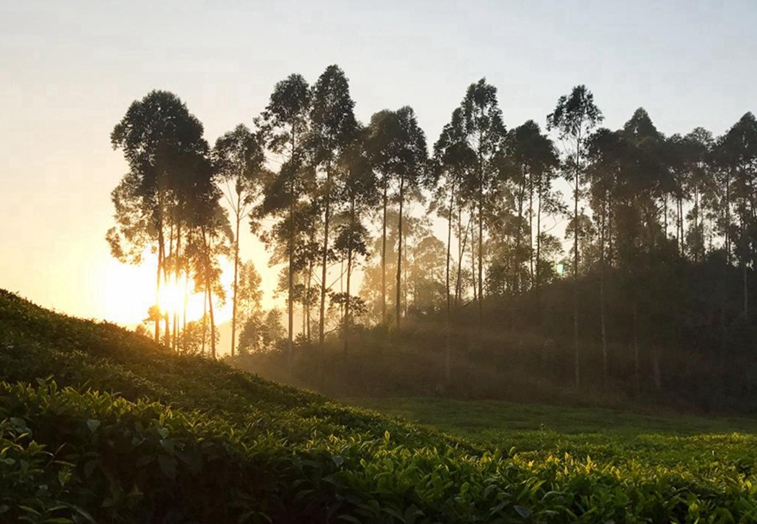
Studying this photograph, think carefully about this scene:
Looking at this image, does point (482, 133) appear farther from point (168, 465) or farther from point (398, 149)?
point (168, 465)

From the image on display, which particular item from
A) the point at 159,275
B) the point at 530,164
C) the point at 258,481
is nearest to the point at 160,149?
the point at 159,275

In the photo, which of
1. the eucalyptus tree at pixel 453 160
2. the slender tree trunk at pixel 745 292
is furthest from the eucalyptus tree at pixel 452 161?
the slender tree trunk at pixel 745 292

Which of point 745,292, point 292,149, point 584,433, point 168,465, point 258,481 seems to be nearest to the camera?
point 168,465

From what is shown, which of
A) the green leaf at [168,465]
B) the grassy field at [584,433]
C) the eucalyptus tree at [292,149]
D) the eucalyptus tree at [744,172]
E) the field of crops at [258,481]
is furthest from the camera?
the eucalyptus tree at [744,172]

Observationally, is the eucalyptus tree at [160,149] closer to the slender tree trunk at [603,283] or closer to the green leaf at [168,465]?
the slender tree trunk at [603,283]

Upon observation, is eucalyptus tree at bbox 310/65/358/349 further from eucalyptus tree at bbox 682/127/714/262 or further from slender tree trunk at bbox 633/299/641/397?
eucalyptus tree at bbox 682/127/714/262

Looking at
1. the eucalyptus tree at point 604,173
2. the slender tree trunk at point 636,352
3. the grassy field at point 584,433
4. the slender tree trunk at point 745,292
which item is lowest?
the grassy field at point 584,433

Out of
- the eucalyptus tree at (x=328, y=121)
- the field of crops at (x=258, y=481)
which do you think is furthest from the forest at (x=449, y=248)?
the field of crops at (x=258, y=481)

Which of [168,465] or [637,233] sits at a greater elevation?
[637,233]

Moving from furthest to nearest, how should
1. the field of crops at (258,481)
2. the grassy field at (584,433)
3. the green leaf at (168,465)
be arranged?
the grassy field at (584,433), the green leaf at (168,465), the field of crops at (258,481)

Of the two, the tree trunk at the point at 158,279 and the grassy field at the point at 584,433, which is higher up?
the tree trunk at the point at 158,279

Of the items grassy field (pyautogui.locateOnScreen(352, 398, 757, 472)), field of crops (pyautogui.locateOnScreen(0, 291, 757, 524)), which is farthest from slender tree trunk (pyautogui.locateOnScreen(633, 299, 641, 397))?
field of crops (pyautogui.locateOnScreen(0, 291, 757, 524))

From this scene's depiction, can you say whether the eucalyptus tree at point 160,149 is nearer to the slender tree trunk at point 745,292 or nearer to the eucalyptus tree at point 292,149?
the eucalyptus tree at point 292,149

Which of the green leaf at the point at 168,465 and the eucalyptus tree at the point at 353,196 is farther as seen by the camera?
the eucalyptus tree at the point at 353,196
